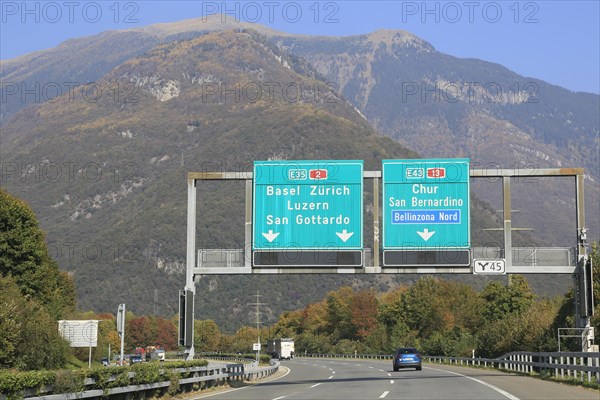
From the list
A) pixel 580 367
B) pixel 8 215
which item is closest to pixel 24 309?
pixel 8 215

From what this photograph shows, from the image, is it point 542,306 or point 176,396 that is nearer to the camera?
point 176,396

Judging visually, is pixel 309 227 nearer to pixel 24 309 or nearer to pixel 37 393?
pixel 37 393

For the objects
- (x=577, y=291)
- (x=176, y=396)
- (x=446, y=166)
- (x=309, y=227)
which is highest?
(x=446, y=166)

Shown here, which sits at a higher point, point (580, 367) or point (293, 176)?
point (293, 176)

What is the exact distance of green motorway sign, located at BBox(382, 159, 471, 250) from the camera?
38.9m

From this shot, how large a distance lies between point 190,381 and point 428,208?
1214 cm

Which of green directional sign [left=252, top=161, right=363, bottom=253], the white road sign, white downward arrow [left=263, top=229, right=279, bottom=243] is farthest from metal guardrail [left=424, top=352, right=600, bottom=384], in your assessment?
white downward arrow [left=263, top=229, right=279, bottom=243]

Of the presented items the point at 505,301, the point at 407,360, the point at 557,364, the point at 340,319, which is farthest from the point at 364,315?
the point at 557,364

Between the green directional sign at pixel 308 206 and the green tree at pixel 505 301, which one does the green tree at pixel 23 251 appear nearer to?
the green directional sign at pixel 308 206

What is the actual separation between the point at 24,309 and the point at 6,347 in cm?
857

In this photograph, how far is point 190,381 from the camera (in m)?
34.5

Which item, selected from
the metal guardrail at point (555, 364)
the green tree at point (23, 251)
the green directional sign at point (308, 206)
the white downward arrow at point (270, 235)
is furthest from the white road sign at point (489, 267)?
the green tree at point (23, 251)

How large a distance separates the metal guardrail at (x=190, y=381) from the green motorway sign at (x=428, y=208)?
9.04m

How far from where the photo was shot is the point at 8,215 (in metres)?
70.9
